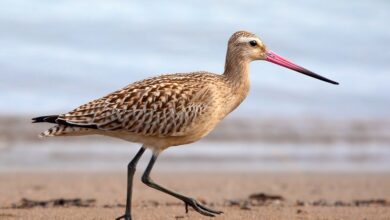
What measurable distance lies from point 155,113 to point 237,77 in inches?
43.9

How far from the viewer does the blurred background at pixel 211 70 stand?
58.1 ft

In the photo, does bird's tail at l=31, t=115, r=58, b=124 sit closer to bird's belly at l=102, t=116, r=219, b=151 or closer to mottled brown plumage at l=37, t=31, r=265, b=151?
mottled brown plumage at l=37, t=31, r=265, b=151

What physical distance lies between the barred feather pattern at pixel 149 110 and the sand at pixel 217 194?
96 centimetres

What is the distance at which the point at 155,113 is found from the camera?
350 inches

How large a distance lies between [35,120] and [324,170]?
344 inches

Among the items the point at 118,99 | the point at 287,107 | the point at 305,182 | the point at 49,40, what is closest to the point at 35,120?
the point at 118,99

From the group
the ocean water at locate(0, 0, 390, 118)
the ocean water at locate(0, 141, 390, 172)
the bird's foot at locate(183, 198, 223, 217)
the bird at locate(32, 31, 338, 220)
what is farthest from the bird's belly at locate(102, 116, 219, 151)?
the ocean water at locate(0, 0, 390, 118)

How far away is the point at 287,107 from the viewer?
77.1 ft

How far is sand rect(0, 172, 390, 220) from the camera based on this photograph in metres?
9.55

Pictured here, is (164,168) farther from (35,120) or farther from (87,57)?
(87,57)

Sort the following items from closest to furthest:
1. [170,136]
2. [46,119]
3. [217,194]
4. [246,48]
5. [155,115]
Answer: [46,119] → [155,115] → [170,136] → [246,48] → [217,194]

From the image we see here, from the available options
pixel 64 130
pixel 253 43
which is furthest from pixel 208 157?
pixel 64 130

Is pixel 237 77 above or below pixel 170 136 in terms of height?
above

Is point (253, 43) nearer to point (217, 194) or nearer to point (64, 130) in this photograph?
point (64, 130)
